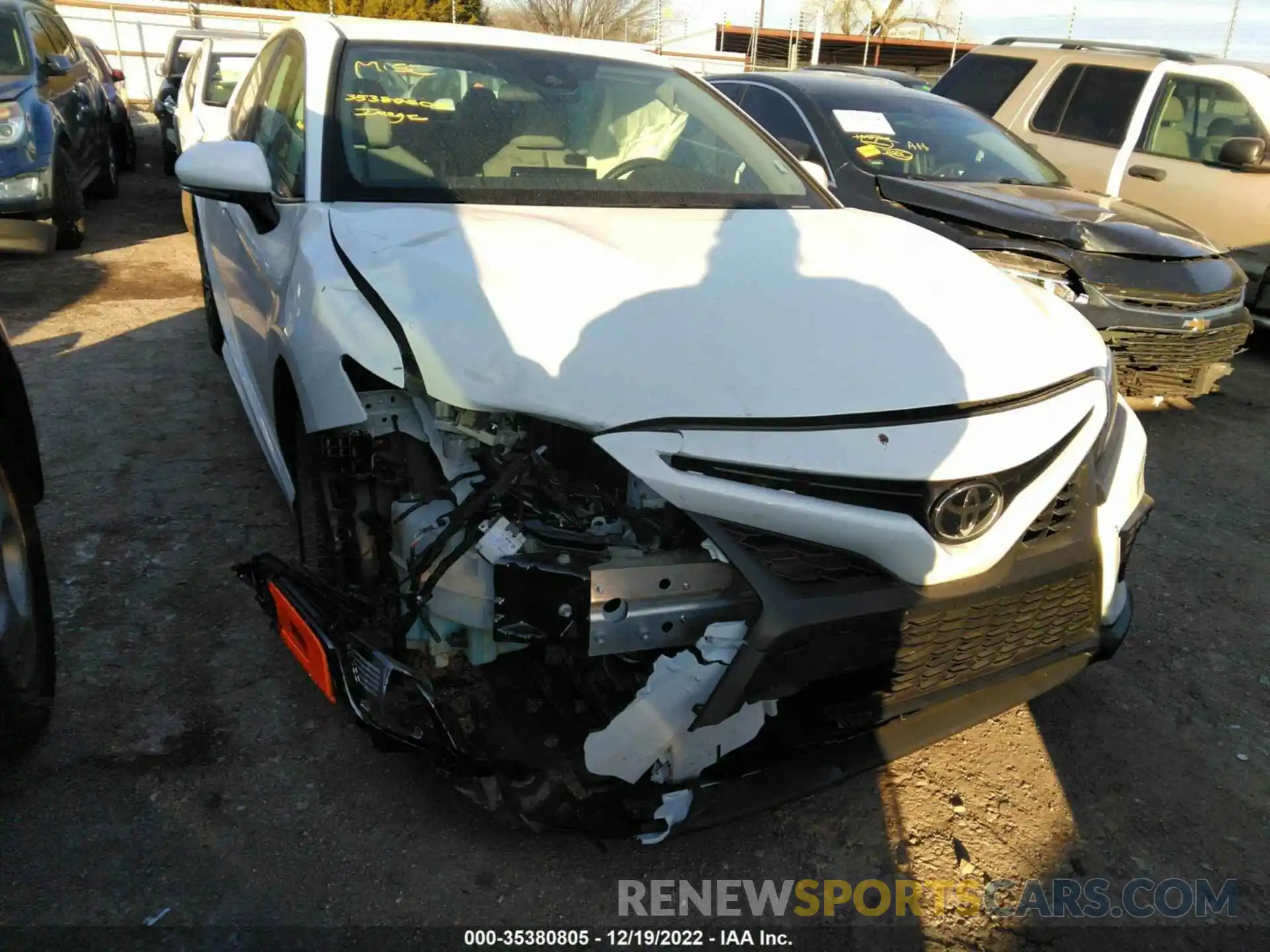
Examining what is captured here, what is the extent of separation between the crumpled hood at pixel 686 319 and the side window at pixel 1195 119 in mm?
5287

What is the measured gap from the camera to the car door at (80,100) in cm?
809

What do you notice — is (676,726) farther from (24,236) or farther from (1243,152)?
(1243,152)

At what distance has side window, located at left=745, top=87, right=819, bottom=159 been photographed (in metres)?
5.68

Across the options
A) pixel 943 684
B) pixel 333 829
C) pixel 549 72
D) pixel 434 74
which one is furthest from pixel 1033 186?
→ pixel 333 829

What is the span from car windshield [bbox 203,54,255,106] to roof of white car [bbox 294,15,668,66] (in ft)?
12.6

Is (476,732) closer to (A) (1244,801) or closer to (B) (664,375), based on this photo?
(B) (664,375)

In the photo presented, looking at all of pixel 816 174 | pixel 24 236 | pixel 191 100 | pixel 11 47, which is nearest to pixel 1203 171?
pixel 816 174

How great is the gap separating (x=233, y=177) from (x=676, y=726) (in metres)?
2.04

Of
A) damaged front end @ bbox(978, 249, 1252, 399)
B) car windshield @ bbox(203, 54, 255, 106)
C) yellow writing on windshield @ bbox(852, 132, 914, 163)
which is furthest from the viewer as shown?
car windshield @ bbox(203, 54, 255, 106)

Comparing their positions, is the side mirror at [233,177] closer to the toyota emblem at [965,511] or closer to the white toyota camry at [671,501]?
the white toyota camry at [671,501]

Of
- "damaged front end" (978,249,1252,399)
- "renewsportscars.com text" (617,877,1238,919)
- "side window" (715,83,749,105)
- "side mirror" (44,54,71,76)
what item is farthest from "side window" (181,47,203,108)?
"renewsportscars.com text" (617,877,1238,919)

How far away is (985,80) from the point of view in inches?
309

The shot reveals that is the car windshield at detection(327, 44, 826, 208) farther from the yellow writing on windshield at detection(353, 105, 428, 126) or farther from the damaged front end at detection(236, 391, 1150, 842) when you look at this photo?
the damaged front end at detection(236, 391, 1150, 842)

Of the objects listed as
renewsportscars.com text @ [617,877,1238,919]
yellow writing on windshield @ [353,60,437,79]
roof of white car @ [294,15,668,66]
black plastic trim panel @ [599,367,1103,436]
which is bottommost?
renewsportscars.com text @ [617,877,1238,919]
